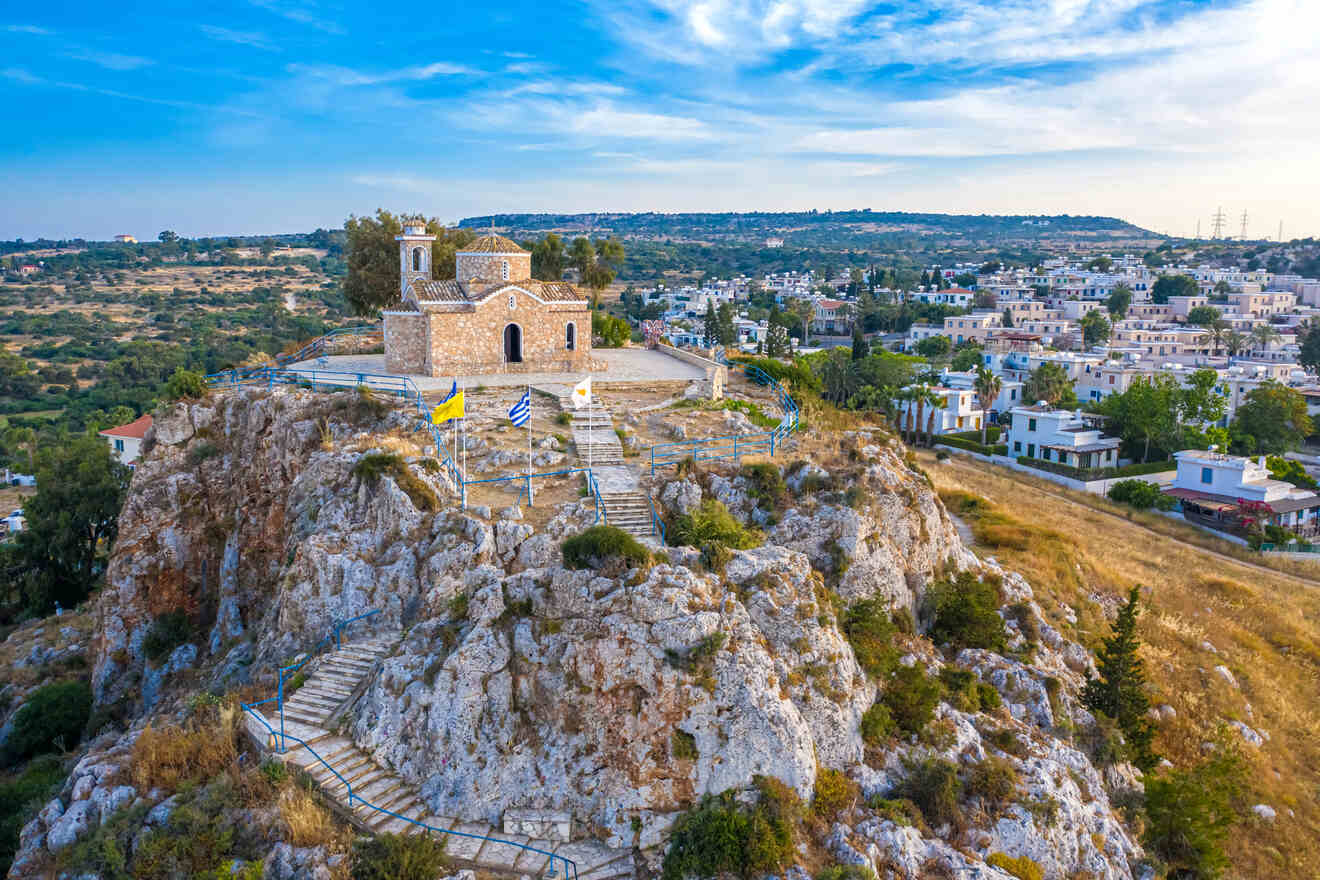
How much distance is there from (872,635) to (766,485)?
410 centimetres

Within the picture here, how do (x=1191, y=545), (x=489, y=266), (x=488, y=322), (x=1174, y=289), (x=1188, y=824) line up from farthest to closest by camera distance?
(x=1174, y=289) < (x=1191, y=545) < (x=489, y=266) < (x=488, y=322) < (x=1188, y=824)

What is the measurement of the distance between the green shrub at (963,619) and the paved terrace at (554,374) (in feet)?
46.5

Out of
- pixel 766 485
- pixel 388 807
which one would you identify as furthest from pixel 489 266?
pixel 388 807

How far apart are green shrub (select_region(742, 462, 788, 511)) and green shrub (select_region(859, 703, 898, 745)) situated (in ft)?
16.4

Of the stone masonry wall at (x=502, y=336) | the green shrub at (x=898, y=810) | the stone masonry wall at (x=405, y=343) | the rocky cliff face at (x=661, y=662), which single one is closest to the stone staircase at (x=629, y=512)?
the rocky cliff face at (x=661, y=662)

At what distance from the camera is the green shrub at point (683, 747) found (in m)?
14.1

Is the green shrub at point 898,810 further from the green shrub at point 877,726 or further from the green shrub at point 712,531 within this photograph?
the green shrub at point 712,531

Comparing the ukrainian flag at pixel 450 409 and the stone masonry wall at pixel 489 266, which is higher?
the stone masonry wall at pixel 489 266

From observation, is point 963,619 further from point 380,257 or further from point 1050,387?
point 1050,387

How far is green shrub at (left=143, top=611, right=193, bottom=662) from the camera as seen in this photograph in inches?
1000

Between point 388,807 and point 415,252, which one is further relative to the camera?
point 415,252

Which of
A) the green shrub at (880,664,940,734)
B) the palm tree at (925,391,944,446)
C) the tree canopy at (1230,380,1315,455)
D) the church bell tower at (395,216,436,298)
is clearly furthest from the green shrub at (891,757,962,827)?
the tree canopy at (1230,380,1315,455)

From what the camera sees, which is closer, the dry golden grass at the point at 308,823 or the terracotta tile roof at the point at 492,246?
the dry golden grass at the point at 308,823

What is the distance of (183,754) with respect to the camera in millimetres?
14633
